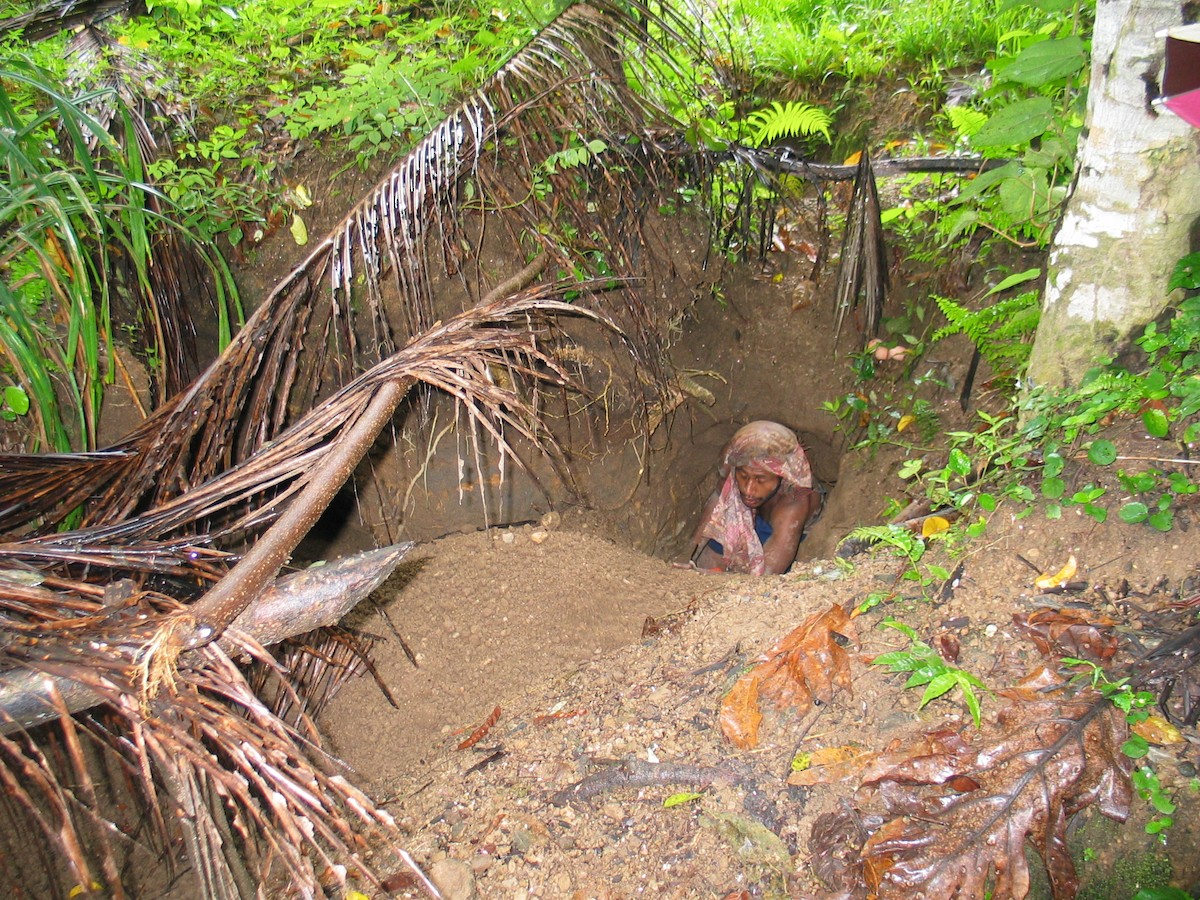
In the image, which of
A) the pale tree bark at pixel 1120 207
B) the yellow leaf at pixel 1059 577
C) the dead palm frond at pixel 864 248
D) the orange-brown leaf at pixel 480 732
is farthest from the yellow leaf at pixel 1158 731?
the dead palm frond at pixel 864 248

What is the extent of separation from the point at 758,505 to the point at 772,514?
13 cm

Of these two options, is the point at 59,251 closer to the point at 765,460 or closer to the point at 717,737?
the point at 717,737

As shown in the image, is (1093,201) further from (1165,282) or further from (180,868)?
(180,868)

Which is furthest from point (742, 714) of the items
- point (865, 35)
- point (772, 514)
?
point (865, 35)

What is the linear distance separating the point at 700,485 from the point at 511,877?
3664mm

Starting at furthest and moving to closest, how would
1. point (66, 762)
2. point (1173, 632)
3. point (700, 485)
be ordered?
point (700, 485) < point (66, 762) < point (1173, 632)

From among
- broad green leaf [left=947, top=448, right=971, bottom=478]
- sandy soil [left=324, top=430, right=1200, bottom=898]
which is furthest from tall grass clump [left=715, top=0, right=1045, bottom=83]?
sandy soil [left=324, top=430, right=1200, bottom=898]

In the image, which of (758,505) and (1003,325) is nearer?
(1003,325)

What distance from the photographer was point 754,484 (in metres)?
4.51

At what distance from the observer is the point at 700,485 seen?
5.06m

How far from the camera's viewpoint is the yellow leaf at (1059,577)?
1.80 m

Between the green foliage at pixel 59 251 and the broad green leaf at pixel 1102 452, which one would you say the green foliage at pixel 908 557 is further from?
the green foliage at pixel 59 251

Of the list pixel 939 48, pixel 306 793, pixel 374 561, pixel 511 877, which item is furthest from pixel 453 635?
pixel 939 48

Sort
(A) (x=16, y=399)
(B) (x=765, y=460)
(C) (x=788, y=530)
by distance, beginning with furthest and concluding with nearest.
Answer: (C) (x=788, y=530), (B) (x=765, y=460), (A) (x=16, y=399)
